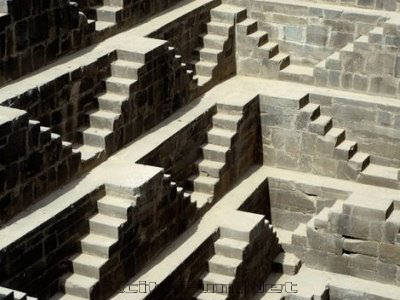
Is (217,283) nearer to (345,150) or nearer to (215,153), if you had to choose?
(215,153)

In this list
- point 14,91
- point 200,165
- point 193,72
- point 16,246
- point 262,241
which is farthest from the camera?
point 193,72

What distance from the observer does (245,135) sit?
17.1 meters

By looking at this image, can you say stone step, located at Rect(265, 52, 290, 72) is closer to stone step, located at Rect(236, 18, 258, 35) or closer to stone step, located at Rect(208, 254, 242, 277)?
stone step, located at Rect(236, 18, 258, 35)

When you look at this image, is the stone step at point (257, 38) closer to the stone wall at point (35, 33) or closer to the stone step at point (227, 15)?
the stone step at point (227, 15)

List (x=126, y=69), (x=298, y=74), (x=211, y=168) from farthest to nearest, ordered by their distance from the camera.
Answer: (x=298, y=74), (x=211, y=168), (x=126, y=69)

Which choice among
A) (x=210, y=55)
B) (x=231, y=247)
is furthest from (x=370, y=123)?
(x=231, y=247)

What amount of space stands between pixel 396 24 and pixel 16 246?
7.67 meters

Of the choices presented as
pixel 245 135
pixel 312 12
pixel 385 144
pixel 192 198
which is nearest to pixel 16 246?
pixel 192 198

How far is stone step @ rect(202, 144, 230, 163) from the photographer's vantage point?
16486 millimetres

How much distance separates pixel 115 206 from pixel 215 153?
10.9 ft

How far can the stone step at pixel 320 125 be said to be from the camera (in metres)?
17.0

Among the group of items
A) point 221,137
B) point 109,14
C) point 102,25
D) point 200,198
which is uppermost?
point 109,14

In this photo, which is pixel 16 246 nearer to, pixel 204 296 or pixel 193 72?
pixel 204 296

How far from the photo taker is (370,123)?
17.1 meters
